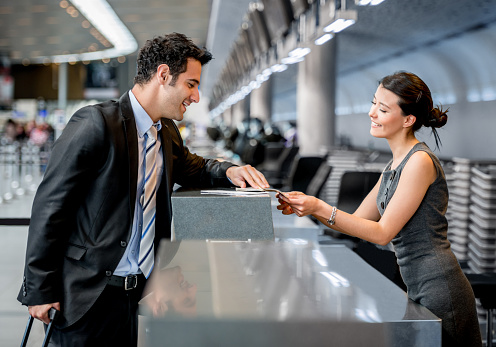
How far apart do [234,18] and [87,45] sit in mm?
13092

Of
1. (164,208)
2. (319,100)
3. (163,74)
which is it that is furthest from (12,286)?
(319,100)

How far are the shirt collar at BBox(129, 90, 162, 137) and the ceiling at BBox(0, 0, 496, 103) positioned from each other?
912cm

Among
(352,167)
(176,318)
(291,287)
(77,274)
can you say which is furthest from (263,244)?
(352,167)

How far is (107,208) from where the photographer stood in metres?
1.93

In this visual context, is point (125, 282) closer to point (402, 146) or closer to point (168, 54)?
point (168, 54)

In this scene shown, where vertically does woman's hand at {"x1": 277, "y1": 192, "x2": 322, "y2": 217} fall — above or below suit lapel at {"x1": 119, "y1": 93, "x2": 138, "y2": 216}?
below

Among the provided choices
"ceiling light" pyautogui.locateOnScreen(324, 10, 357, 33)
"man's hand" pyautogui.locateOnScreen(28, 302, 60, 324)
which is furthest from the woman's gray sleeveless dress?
"ceiling light" pyautogui.locateOnScreen(324, 10, 357, 33)

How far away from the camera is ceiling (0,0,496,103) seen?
11352 mm

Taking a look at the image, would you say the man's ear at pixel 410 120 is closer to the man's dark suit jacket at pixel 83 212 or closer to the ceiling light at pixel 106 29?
the man's dark suit jacket at pixel 83 212

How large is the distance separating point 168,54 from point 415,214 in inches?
39.9

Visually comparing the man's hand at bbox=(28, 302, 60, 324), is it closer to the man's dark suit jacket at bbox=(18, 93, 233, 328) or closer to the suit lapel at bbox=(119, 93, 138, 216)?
the man's dark suit jacket at bbox=(18, 93, 233, 328)

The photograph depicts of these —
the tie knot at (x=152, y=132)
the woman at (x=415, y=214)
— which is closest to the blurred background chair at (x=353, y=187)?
the woman at (x=415, y=214)

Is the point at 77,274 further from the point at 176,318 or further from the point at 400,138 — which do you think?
the point at 400,138

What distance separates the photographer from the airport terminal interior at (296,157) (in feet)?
5.22
